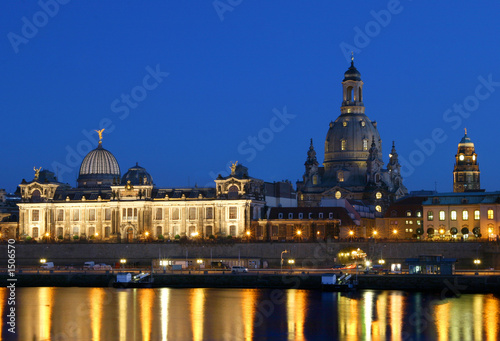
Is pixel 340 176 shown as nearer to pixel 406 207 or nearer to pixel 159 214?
pixel 406 207

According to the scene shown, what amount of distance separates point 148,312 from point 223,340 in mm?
15767

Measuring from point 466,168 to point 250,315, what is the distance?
12649 centimetres

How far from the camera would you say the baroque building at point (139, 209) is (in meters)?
144

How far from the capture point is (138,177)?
492ft

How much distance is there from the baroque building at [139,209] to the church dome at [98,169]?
13511mm

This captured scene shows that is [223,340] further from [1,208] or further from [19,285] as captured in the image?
[1,208]

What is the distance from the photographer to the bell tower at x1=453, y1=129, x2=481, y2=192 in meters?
193

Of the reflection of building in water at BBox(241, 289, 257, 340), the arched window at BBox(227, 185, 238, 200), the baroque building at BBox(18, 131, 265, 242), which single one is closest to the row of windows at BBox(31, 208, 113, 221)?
the baroque building at BBox(18, 131, 265, 242)

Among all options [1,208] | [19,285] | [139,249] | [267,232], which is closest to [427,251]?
[267,232]

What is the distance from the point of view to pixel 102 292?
95.5m

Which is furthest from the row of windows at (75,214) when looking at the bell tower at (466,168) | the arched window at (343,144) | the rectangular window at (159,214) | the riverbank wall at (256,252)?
the bell tower at (466,168)

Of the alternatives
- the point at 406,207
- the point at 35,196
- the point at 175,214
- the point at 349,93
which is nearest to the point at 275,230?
the point at 175,214

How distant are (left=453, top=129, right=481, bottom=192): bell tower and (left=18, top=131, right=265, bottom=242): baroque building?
58.6 metres

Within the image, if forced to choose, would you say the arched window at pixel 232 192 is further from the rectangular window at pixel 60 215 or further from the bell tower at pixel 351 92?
the bell tower at pixel 351 92
